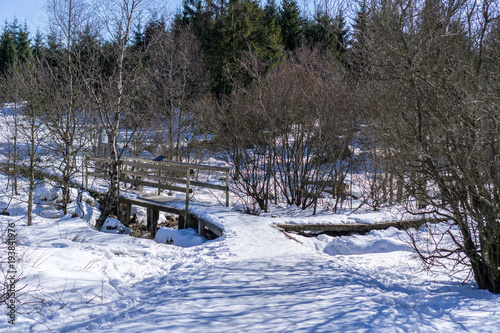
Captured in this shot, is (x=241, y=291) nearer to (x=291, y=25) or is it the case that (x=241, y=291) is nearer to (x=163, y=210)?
(x=163, y=210)

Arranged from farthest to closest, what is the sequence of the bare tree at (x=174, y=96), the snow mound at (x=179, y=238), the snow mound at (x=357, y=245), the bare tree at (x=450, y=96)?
the bare tree at (x=174, y=96), the snow mound at (x=179, y=238), the snow mound at (x=357, y=245), the bare tree at (x=450, y=96)

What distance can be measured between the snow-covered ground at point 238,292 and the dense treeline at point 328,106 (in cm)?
96

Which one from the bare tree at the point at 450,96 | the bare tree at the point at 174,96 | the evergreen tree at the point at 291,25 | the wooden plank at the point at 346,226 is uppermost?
the evergreen tree at the point at 291,25

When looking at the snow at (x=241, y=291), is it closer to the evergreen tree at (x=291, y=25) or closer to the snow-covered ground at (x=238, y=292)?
the snow-covered ground at (x=238, y=292)

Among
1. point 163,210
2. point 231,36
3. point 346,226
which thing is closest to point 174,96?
point 231,36

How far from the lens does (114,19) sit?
1089 cm

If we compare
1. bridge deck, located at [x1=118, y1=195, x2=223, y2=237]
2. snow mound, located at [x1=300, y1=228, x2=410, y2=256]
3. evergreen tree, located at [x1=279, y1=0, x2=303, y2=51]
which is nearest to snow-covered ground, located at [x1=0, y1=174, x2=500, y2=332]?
snow mound, located at [x1=300, y1=228, x2=410, y2=256]

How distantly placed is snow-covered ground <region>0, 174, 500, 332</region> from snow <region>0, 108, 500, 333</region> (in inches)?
0.5

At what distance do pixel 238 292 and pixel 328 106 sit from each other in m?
7.84

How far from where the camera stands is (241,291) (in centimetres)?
473

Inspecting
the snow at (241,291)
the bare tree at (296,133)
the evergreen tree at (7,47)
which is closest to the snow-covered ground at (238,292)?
the snow at (241,291)

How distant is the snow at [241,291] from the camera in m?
3.85

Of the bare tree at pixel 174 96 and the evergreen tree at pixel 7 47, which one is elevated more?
the evergreen tree at pixel 7 47

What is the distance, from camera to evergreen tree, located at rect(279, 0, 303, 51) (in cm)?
3180
